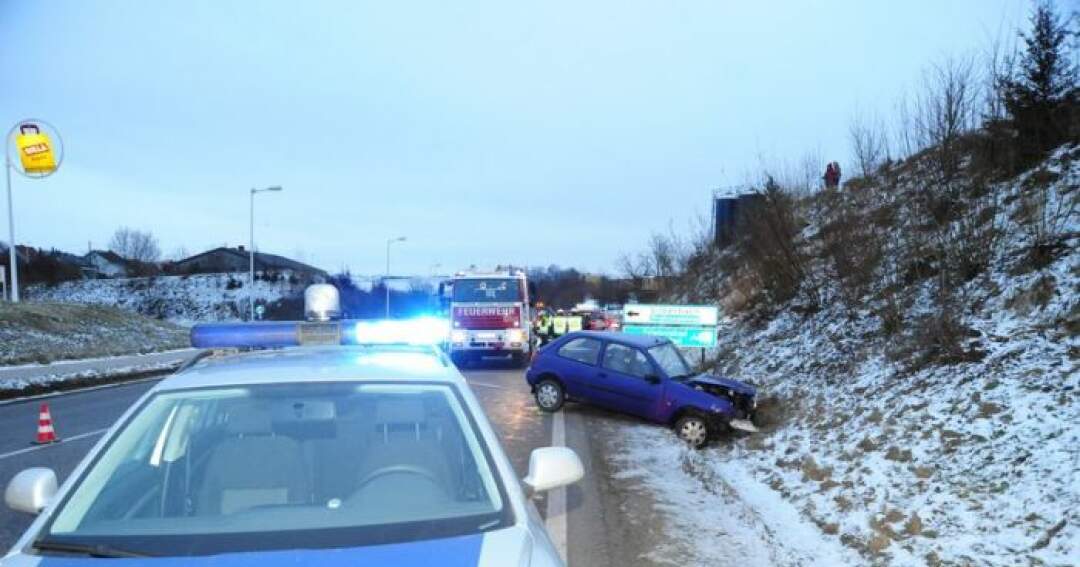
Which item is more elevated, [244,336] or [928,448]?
[244,336]

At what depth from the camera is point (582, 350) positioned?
507 inches

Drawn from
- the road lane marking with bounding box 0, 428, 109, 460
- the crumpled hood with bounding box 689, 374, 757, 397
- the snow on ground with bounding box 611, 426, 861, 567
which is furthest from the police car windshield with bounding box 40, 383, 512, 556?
the crumpled hood with bounding box 689, 374, 757, 397

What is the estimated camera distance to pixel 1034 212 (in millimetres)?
10391

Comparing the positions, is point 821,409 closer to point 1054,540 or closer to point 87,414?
point 1054,540

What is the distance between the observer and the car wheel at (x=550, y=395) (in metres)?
12.8

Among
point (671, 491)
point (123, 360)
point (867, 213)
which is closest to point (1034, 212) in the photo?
point (867, 213)

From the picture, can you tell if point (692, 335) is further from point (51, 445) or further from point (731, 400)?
point (51, 445)

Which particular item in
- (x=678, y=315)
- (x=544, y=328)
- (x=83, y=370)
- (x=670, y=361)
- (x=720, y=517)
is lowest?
(x=720, y=517)

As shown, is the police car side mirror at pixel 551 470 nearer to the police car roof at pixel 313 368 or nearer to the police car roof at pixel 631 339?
the police car roof at pixel 313 368

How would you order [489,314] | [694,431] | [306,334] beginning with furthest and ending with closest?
[489,314] → [694,431] → [306,334]

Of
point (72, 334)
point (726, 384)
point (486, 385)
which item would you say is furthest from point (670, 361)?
point (72, 334)

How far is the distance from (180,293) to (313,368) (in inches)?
3133

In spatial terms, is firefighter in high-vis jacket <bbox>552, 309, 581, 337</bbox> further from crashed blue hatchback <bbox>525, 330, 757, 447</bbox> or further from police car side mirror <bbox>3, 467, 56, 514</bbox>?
police car side mirror <bbox>3, 467, 56, 514</bbox>

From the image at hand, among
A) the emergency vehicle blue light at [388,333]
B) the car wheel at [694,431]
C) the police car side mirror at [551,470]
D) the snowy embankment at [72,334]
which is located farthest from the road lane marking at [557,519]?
the snowy embankment at [72,334]
